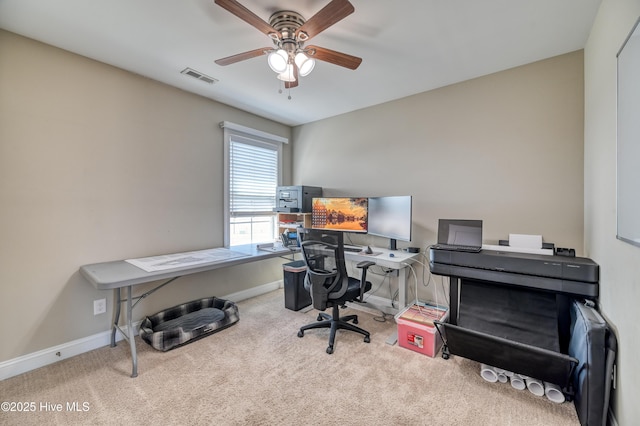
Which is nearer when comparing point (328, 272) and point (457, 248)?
point (457, 248)

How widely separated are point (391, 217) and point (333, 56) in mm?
1710

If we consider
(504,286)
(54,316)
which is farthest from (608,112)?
(54,316)

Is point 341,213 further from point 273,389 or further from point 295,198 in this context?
point 273,389

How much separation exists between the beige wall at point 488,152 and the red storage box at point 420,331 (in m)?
0.77

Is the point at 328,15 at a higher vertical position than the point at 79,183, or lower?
higher

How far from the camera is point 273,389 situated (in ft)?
5.90

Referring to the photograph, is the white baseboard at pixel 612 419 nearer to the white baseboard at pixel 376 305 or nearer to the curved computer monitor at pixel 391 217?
the curved computer monitor at pixel 391 217

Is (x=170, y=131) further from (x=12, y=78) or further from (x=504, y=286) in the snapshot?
(x=504, y=286)

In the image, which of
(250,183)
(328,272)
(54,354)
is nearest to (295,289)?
(328,272)

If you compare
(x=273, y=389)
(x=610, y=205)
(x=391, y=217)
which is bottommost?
(x=273, y=389)

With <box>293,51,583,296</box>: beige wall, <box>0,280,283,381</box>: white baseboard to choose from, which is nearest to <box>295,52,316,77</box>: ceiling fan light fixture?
<box>293,51,583,296</box>: beige wall

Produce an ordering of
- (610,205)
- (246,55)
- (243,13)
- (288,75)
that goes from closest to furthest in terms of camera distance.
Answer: (243,13) < (610,205) < (246,55) < (288,75)

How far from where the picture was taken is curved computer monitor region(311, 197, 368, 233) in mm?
3178

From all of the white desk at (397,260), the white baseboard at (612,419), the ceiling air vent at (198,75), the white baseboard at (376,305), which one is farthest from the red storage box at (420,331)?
the ceiling air vent at (198,75)
